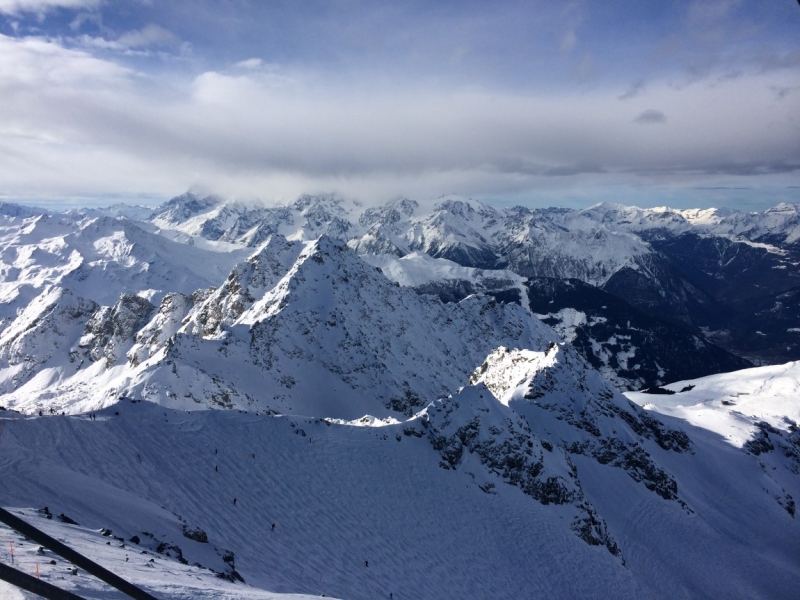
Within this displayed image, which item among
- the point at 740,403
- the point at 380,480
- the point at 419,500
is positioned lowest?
the point at 740,403

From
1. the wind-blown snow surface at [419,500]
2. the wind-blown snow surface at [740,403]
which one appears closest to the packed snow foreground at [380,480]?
the wind-blown snow surface at [419,500]

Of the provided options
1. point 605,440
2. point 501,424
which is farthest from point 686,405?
point 501,424

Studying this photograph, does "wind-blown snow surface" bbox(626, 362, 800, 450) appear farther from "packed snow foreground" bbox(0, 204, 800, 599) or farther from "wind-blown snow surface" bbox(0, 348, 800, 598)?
"wind-blown snow surface" bbox(0, 348, 800, 598)

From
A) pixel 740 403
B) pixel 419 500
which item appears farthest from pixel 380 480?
pixel 740 403

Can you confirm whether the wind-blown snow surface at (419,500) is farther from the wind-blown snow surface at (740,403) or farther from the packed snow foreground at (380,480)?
the wind-blown snow surface at (740,403)

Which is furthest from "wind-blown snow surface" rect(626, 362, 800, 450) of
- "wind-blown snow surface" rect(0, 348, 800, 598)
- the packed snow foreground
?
"wind-blown snow surface" rect(0, 348, 800, 598)

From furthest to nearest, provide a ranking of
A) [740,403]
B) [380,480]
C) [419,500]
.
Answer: [740,403], [380,480], [419,500]

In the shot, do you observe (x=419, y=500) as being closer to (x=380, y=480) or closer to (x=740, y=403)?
(x=380, y=480)

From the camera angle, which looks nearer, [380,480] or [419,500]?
[419,500]
